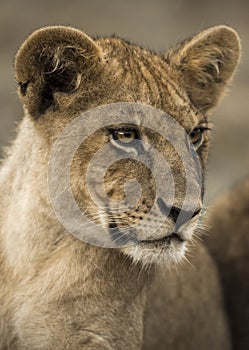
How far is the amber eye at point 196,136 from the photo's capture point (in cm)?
454

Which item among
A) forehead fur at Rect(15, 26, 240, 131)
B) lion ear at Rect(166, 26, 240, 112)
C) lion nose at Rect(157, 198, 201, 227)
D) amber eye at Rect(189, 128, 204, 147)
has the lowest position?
lion nose at Rect(157, 198, 201, 227)

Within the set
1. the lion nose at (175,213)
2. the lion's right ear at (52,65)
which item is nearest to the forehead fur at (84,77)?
the lion's right ear at (52,65)

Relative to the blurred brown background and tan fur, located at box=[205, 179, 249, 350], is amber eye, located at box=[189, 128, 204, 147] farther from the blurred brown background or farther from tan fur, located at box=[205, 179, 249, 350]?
the blurred brown background

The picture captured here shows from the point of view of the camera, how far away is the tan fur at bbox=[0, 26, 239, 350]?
430cm

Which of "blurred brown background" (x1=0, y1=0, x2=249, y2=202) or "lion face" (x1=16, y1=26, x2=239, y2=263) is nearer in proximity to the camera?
"lion face" (x1=16, y1=26, x2=239, y2=263)

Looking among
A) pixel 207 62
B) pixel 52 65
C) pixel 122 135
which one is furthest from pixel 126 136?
pixel 207 62

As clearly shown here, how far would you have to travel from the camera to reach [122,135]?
14.0 feet

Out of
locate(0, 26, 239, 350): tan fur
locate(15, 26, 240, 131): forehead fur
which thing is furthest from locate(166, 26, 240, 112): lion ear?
locate(15, 26, 240, 131): forehead fur

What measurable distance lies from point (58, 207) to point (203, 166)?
2.26 feet

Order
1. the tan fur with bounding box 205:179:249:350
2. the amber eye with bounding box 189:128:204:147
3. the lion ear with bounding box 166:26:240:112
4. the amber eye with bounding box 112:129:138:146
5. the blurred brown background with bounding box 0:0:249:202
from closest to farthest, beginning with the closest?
the amber eye with bounding box 112:129:138:146 → the amber eye with bounding box 189:128:204:147 → the lion ear with bounding box 166:26:240:112 → the tan fur with bounding box 205:179:249:350 → the blurred brown background with bounding box 0:0:249:202

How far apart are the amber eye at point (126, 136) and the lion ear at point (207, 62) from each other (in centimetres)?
64

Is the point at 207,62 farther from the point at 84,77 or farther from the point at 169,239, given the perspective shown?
the point at 169,239

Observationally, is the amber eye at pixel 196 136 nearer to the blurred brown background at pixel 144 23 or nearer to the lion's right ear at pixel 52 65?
the lion's right ear at pixel 52 65

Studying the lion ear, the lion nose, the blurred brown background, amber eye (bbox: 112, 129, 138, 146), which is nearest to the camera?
the lion nose
